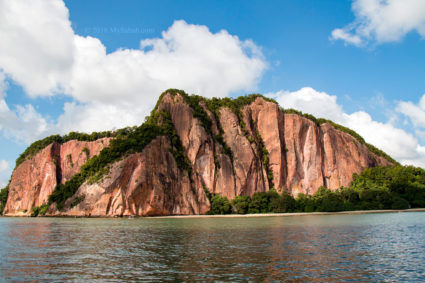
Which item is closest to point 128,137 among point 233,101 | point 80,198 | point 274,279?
point 80,198

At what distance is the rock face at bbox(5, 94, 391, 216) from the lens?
270 ft

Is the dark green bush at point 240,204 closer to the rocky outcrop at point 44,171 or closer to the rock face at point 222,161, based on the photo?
the rock face at point 222,161

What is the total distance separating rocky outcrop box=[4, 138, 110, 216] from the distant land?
275 millimetres

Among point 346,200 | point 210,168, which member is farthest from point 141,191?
point 346,200

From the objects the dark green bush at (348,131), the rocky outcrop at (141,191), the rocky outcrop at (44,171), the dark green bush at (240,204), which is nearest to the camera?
the rocky outcrop at (141,191)

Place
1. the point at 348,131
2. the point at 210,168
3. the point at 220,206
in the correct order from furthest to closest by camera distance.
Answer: the point at 348,131 < the point at 210,168 < the point at 220,206

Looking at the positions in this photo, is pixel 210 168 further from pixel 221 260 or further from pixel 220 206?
pixel 221 260

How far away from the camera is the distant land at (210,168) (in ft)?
257

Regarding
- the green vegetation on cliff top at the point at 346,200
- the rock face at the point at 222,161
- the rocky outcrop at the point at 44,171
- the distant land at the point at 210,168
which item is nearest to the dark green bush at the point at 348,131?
the distant land at the point at 210,168

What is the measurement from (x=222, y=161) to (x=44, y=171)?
4656 centimetres

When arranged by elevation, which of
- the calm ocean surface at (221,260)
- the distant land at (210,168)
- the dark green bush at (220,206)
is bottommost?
the calm ocean surface at (221,260)

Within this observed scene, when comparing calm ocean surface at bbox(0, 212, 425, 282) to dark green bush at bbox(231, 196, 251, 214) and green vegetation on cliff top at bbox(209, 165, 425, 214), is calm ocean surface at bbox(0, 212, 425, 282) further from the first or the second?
dark green bush at bbox(231, 196, 251, 214)

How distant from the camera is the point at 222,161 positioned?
93.8 m

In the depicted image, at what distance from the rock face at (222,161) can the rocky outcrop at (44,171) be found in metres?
0.25
